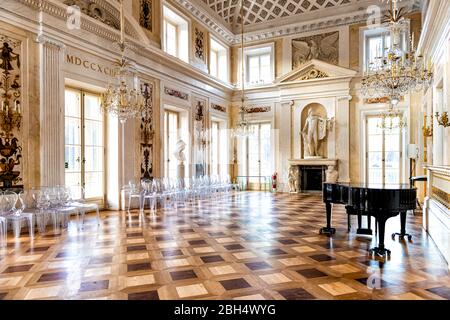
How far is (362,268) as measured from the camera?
3.60 m

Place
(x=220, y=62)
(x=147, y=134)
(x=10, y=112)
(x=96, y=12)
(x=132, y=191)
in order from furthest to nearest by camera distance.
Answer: (x=220, y=62)
(x=147, y=134)
(x=132, y=191)
(x=96, y=12)
(x=10, y=112)

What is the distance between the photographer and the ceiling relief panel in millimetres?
11688

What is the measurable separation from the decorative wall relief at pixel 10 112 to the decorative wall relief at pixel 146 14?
3563mm

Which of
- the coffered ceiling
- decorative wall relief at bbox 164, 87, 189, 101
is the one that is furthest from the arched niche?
decorative wall relief at bbox 164, 87, 189, 101

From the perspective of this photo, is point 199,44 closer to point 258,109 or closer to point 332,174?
point 258,109

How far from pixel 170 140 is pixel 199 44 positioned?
3415 millimetres

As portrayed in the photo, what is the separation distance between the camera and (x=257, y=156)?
43.2 ft

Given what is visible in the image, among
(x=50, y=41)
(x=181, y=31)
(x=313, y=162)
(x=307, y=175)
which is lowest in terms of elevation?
(x=307, y=175)

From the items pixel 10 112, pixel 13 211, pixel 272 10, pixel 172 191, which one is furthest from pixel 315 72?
pixel 13 211

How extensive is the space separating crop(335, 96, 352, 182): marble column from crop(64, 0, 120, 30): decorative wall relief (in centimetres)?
745

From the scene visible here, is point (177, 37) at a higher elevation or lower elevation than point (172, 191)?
higher

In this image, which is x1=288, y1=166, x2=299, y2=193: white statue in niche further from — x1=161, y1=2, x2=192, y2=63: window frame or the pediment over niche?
x1=161, y1=2, x2=192, y2=63: window frame

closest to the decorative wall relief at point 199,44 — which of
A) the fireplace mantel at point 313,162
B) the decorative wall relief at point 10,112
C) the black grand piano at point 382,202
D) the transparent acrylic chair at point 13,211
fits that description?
the fireplace mantel at point 313,162

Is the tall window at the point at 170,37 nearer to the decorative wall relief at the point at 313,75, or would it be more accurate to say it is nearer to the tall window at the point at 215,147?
the tall window at the point at 215,147
